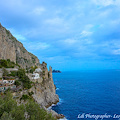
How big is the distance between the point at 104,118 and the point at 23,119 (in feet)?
97.4

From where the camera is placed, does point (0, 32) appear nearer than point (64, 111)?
No

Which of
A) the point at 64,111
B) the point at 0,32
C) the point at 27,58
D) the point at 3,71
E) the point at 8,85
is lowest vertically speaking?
the point at 64,111

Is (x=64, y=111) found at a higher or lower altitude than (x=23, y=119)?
lower

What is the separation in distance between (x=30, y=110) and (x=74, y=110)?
2951 centimetres

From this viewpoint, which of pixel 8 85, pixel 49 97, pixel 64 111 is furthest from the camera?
pixel 49 97

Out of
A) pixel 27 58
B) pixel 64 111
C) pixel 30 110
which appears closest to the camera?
pixel 30 110

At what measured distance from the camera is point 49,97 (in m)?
49.3

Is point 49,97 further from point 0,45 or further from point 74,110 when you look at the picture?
point 0,45

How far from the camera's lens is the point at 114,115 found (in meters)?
35.9

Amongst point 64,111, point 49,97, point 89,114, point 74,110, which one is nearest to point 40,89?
point 49,97

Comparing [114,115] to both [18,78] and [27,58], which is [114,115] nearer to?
[18,78]

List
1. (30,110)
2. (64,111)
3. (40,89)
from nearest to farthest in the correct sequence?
(30,110) → (64,111) → (40,89)

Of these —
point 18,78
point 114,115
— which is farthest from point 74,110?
point 18,78

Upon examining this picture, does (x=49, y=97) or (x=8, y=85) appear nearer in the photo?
(x=8, y=85)
